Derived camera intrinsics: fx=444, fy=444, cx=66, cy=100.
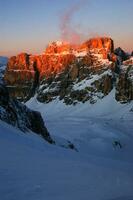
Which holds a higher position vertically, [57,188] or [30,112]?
[57,188]

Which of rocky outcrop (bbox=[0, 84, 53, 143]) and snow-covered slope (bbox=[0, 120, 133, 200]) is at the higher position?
snow-covered slope (bbox=[0, 120, 133, 200])

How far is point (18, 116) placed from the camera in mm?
37562

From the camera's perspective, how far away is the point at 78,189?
12.5 m

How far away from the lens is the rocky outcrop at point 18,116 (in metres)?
33.9

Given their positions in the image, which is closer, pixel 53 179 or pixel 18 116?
pixel 53 179

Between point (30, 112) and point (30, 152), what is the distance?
25051 millimetres

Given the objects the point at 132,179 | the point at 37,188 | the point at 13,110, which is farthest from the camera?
the point at 13,110

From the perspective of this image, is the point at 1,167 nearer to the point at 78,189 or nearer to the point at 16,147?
the point at 78,189

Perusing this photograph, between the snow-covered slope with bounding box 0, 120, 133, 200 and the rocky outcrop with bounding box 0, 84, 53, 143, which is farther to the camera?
the rocky outcrop with bounding box 0, 84, 53, 143

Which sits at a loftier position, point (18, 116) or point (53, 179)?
point (53, 179)

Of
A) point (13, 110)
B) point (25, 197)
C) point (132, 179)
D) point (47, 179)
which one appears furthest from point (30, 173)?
point (13, 110)

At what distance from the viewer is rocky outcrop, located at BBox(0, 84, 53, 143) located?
3388 cm

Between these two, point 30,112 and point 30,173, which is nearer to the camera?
point 30,173

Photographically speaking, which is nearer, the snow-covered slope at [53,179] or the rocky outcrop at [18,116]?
the snow-covered slope at [53,179]
